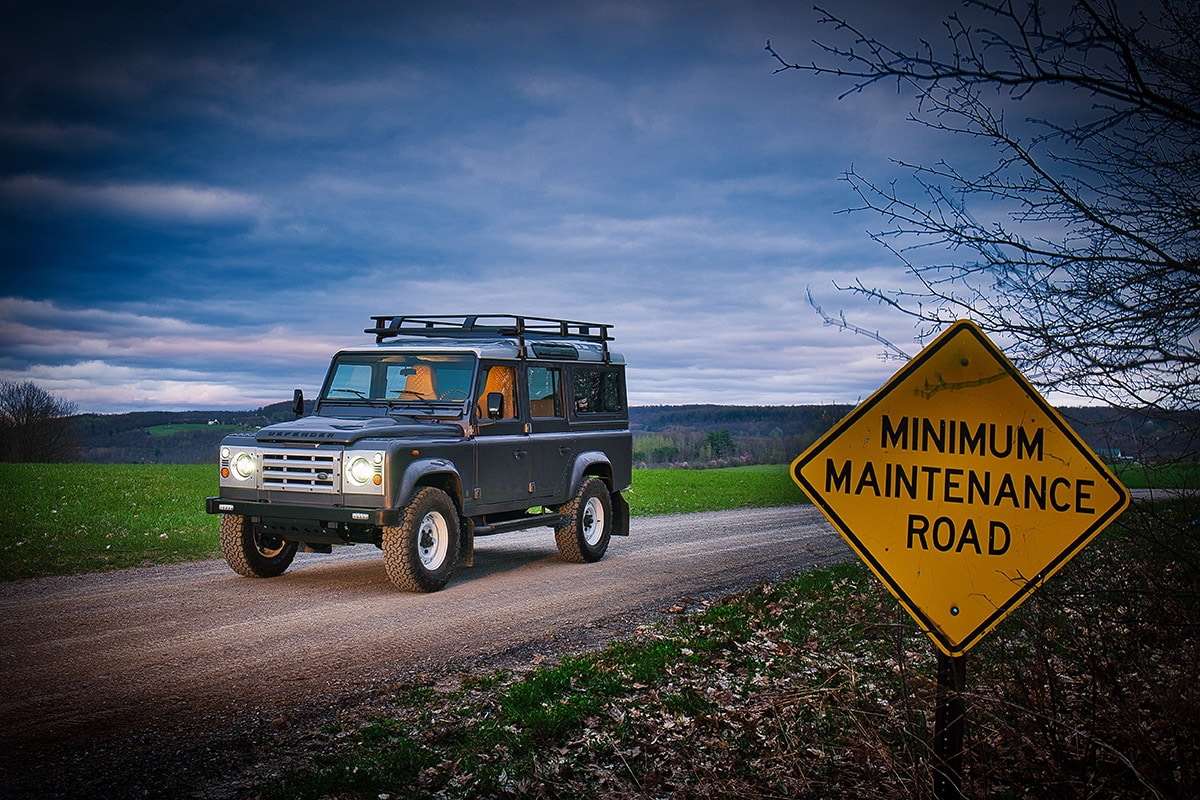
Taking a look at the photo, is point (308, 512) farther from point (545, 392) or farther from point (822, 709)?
point (822, 709)

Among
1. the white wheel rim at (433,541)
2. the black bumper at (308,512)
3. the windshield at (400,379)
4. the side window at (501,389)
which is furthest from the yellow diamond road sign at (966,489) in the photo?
the windshield at (400,379)

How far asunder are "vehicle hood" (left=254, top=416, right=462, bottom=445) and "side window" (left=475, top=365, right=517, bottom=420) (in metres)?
0.47

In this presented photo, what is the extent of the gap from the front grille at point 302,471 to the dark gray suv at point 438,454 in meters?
0.01

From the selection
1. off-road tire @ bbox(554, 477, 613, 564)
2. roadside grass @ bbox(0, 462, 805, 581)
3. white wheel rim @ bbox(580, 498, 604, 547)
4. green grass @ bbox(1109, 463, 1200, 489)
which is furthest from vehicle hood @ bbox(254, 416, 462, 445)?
green grass @ bbox(1109, 463, 1200, 489)

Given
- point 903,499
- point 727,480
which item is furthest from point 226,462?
point 727,480

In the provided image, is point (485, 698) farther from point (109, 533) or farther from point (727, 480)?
point (727, 480)

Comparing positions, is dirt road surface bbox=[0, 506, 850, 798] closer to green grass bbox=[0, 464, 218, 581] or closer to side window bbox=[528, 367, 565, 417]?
green grass bbox=[0, 464, 218, 581]

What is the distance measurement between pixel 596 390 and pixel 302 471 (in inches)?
185

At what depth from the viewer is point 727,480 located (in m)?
32.6

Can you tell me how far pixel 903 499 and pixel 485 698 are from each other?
3.62 meters

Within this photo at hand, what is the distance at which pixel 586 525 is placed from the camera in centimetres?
1265

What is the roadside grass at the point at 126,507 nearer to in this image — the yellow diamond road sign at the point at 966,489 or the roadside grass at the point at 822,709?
the yellow diamond road sign at the point at 966,489

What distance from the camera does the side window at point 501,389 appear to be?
10883mm

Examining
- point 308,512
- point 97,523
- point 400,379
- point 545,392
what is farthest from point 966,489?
point 97,523
